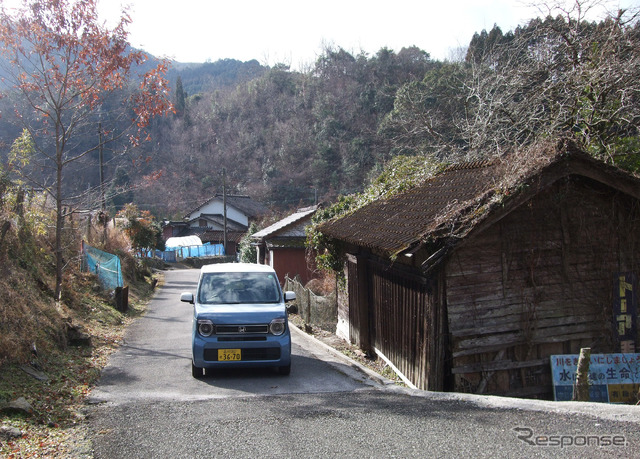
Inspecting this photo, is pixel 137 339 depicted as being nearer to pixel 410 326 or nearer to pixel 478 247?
pixel 410 326

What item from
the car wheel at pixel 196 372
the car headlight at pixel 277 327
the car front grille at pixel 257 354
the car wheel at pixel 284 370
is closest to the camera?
the car front grille at pixel 257 354

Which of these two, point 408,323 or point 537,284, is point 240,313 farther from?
point 537,284

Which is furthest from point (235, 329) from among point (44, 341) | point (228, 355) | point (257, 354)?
point (44, 341)

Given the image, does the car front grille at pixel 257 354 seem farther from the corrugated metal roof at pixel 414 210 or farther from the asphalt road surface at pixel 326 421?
the corrugated metal roof at pixel 414 210

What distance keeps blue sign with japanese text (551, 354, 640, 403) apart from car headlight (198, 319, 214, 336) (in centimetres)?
558

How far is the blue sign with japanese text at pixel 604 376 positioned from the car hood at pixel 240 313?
4.61 meters

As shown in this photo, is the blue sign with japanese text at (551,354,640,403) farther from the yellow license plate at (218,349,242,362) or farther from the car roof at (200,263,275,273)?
the car roof at (200,263,275,273)

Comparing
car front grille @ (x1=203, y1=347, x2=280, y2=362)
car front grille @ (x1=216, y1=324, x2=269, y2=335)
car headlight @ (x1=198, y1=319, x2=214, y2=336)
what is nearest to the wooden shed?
car front grille @ (x1=203, y1=347, x2=280, y2=362)

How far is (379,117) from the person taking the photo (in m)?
46.3

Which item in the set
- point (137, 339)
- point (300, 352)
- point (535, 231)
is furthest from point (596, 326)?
point (137, 339)

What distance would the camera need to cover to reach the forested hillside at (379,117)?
36.1 feet

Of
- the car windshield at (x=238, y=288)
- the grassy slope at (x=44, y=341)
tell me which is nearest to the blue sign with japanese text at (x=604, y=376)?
the car windshield at (x=238, y=288)

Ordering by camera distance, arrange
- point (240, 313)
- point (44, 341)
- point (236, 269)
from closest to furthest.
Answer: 1. point (240, 313)
2. point (44, 341)
3. point (236, 269)

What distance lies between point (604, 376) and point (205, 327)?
6470mm
